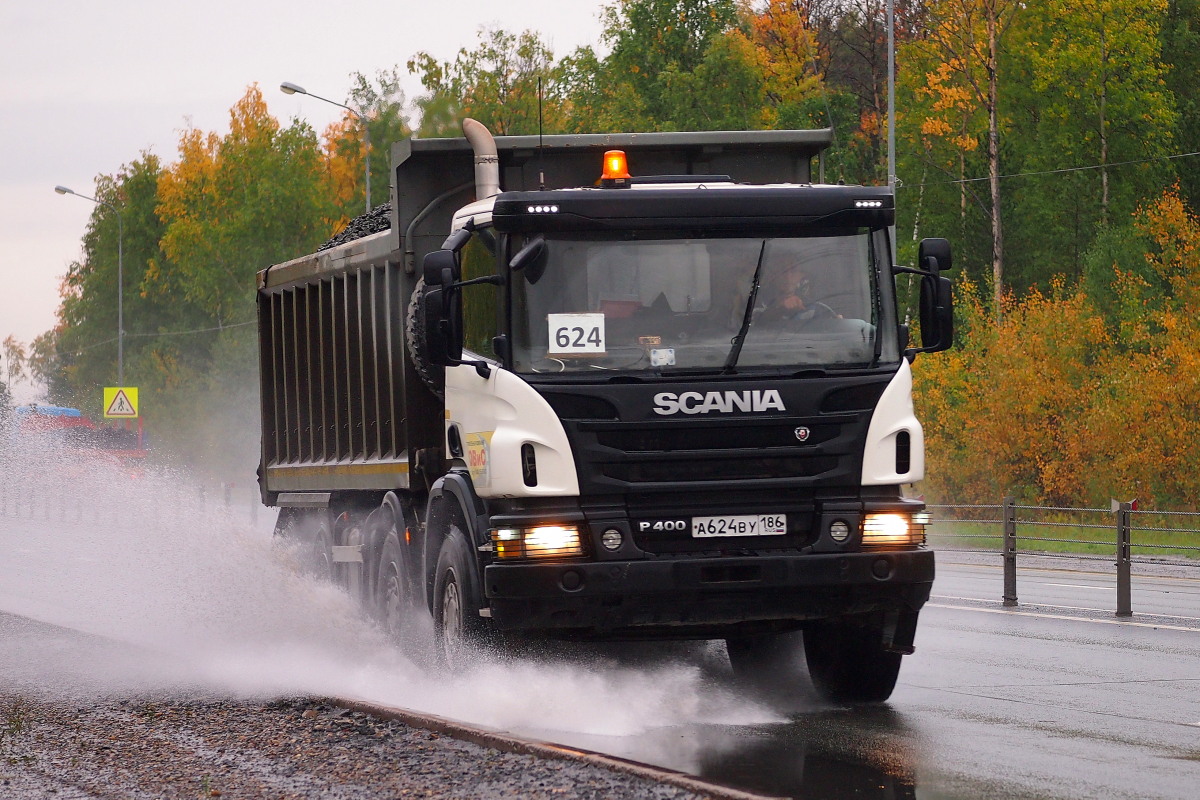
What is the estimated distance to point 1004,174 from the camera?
51.0 m

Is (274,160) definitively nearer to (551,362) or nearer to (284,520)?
(284,520)

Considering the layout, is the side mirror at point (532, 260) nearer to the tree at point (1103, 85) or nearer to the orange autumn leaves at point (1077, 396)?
the orange autumn leaves at point (1077, 396)

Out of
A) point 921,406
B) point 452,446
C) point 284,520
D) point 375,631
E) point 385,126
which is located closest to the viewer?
point 452,446

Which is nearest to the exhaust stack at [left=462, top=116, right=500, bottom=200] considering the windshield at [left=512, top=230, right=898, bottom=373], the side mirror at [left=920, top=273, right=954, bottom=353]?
the windshield at [left=512, top=230, right=898, bottom=373]

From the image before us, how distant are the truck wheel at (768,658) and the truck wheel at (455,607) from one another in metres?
2.07

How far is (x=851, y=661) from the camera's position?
1085cm

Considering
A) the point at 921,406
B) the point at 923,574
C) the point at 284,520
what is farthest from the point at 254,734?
the point at 921,406

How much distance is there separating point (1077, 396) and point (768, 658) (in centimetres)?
2746

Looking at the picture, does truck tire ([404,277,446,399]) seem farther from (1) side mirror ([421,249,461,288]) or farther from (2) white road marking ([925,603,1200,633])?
(2) white road marking ([925,603,1200,633])

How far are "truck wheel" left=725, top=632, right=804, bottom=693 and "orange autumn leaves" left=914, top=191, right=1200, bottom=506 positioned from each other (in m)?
24.6

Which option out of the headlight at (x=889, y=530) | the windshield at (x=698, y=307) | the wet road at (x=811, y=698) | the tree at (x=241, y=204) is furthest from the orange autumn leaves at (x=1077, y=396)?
the tree at (x=241, y=204)

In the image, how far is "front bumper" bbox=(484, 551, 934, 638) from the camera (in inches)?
372

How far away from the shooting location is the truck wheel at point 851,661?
10.5 metres

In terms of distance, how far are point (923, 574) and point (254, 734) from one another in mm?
3629
